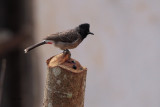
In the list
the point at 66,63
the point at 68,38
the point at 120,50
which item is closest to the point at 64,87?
the point at 66,63

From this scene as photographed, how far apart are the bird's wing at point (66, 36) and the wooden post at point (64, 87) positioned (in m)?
1.00

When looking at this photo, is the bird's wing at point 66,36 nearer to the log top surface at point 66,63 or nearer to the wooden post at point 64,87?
the log top surface at point 66,63

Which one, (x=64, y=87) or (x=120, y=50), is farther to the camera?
(x=120, y=50)

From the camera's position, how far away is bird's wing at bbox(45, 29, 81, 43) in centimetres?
312

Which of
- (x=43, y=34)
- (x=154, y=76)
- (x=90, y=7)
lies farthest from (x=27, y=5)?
(x=154, y=76)

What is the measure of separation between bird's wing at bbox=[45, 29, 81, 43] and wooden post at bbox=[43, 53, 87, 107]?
100 centimetres

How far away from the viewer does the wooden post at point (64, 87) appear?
2053 mm

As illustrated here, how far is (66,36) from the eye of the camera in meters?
3.21

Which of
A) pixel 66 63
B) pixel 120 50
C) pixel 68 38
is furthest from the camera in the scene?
pixel 120 50

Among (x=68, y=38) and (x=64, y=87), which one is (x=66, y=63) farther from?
(x=68, y=38)

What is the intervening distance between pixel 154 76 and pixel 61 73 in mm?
3788

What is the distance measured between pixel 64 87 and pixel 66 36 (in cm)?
119

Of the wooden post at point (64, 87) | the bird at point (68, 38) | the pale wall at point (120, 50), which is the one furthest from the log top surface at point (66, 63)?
the pale wall at point (120, 50)

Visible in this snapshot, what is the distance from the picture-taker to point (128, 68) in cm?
598
